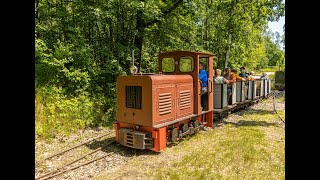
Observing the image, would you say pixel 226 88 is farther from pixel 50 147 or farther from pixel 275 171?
pixel 50 147

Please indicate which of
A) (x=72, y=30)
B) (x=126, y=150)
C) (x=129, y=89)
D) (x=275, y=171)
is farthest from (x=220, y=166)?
(x=72, y=30)

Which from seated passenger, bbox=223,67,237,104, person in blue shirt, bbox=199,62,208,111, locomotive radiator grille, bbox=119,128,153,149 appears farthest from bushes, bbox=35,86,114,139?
seated passenger, bbox=223,67,237,104

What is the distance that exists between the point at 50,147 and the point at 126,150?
2063 mm

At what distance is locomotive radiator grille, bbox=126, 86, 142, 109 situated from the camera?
7.12 meters

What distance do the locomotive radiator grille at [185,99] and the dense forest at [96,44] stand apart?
10.9ft

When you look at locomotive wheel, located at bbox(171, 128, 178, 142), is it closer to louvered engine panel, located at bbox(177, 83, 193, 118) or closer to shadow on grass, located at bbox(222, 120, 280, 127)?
louvered engine panel, located at bbox(177, 83, 193, 118)

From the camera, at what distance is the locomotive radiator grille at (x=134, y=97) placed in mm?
7118

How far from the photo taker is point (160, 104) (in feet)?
23.3

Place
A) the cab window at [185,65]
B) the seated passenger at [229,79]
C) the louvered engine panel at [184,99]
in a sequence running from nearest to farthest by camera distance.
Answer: the louvered engine panel at [184,99], the cab window at [185,65], the seated passenger at [229,79]

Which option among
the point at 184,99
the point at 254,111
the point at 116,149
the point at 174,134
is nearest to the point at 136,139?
the point at 116,149

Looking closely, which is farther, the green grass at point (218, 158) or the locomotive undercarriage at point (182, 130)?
the locomotive undercarriage at point (182, 130)

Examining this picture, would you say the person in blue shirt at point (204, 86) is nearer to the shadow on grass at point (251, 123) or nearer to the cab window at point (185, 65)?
the cab window at point (185, 65)

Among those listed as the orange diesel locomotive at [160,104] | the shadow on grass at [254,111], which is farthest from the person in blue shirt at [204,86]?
the shadow on grass at [254,111]

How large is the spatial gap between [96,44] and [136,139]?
6.38 metres
